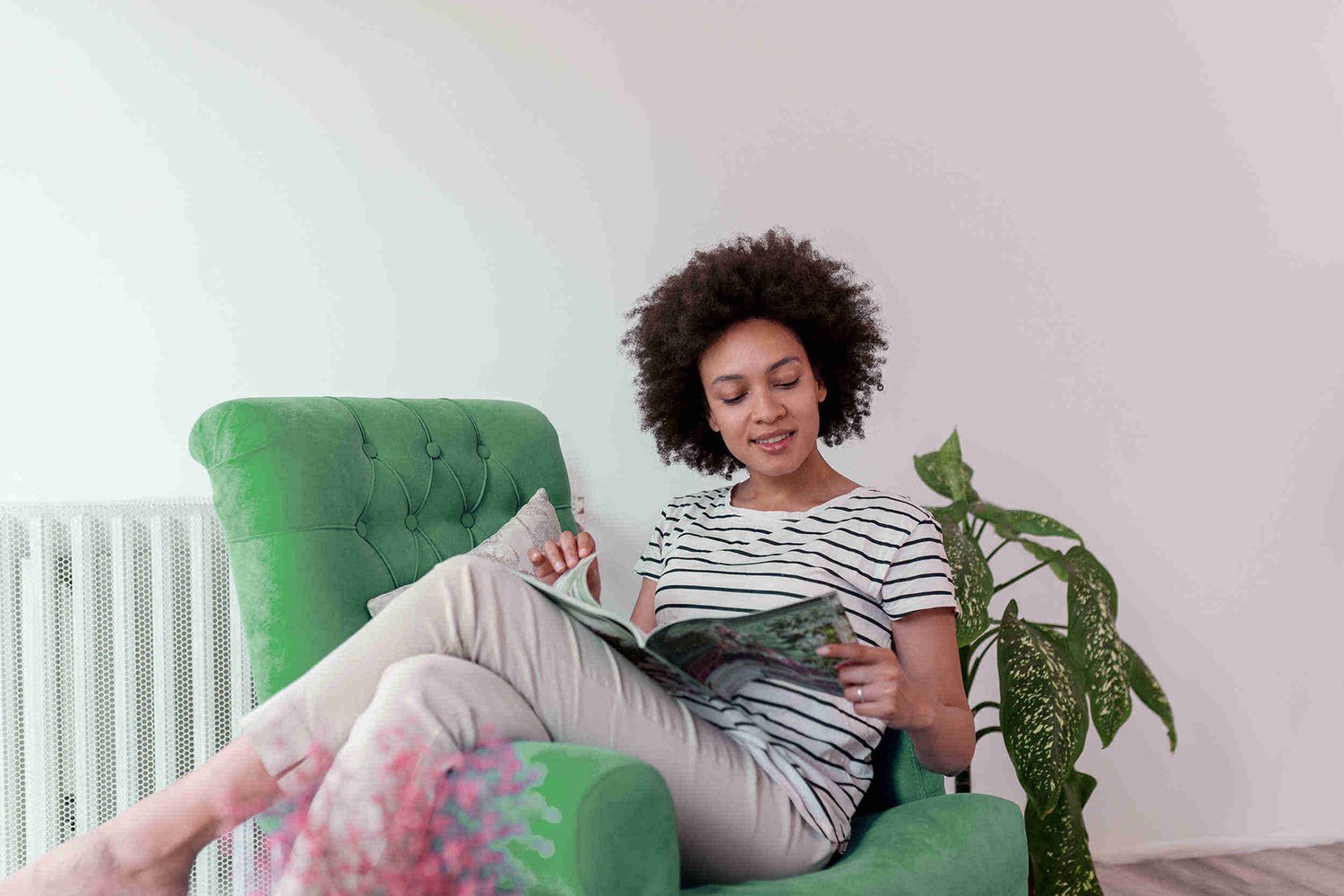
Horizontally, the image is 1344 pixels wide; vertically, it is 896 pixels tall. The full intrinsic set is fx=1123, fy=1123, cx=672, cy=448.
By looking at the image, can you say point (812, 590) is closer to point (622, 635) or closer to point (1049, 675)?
point (622, 635)

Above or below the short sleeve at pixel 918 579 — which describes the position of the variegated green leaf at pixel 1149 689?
below

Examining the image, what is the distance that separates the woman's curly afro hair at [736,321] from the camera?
64.0 inches

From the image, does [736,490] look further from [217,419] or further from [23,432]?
[23,432]

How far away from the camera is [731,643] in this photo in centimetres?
112

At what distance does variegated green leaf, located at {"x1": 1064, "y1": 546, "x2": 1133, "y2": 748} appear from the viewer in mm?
1866

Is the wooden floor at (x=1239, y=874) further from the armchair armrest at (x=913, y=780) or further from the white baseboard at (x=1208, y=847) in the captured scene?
the armchair armrest at (x=913, y=780)

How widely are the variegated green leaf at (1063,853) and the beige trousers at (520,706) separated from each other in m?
0.77

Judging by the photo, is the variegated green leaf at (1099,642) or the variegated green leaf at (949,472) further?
the variegated green leaf at (949,472)

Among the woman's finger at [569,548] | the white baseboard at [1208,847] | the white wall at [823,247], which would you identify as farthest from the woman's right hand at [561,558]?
the white baseboard at [1208,847]

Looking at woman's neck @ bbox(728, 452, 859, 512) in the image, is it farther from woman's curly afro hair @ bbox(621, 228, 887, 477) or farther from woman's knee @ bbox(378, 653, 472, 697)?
woman's knee @ bbox(378, 653, 472, 697)

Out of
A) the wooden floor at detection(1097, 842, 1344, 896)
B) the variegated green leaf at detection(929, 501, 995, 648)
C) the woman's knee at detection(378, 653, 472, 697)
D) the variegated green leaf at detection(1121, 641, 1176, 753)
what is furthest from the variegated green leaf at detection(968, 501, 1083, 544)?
the woman's knee at detection(378, 653, 472, 697)

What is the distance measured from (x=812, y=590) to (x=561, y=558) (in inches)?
16.5

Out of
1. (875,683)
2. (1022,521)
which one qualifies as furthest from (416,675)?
(1022,521)

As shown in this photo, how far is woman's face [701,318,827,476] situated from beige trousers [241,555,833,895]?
1.34 ft
